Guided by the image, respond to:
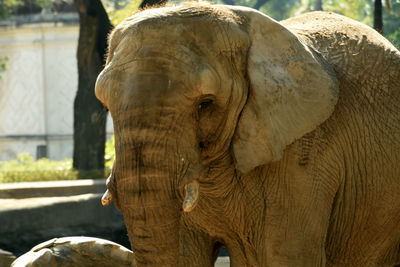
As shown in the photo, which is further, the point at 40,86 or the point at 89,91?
the point at 40,86

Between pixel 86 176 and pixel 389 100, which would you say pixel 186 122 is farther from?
pixel 86 176

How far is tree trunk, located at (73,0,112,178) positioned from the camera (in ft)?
43.3

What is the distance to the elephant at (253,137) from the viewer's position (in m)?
3.41

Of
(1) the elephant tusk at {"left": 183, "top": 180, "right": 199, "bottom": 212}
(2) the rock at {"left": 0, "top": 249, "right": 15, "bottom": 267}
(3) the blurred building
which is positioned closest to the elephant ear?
(1) the elephant tusk at {"left": 183, "top": 180, "right": 199, "bottom": 212}

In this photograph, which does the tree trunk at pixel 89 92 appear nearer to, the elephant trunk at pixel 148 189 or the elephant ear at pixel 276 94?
the elephant ear at pixel 276 94

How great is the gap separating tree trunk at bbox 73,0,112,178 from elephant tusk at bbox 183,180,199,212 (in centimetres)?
980

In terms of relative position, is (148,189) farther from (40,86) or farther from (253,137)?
(40,86)

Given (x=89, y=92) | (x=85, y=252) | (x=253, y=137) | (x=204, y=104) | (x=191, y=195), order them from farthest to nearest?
(x=89, y=92) → (x=85, y=252) → (x=253, y=137) → (x=204, y=104) → (x=191, y=195)

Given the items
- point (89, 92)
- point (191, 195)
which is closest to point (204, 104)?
point (191, 195)

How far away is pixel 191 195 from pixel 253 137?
501 millimetres

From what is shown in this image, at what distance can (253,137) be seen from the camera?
12.4ft

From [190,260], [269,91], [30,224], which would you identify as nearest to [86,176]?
[30,224]

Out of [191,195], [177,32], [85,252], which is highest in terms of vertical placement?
[177,32]

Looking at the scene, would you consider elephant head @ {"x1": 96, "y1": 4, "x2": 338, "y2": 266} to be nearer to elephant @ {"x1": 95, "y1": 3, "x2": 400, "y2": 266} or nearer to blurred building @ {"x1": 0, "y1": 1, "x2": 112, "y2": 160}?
elephant @ {"x1": 95, "y1": 3, "x2": 400, "y2": 266}
